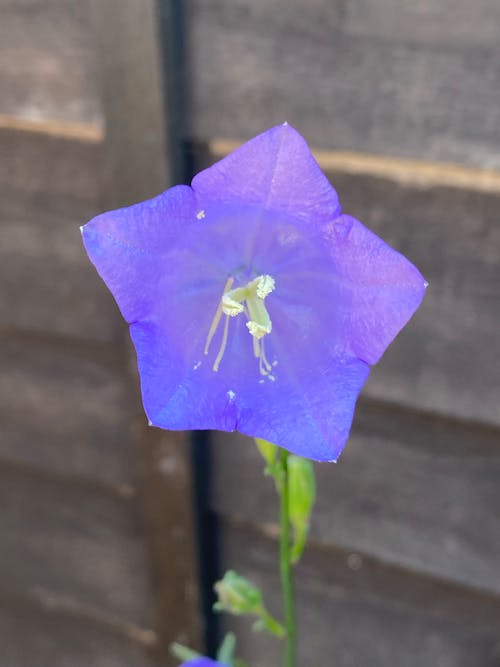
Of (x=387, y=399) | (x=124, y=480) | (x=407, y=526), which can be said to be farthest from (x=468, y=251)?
(x=124, y=480)

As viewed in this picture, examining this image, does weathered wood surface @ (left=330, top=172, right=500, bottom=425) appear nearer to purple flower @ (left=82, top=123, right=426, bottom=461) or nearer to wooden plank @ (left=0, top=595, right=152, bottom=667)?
purple flower @ (left=82, top=123, right=426, bottom=461)

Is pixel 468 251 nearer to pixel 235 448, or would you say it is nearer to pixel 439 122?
pixel 439 122

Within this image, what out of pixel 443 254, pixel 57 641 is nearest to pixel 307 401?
pixel 443 254

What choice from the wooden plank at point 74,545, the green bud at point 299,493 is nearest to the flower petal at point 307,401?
the green bud at point 299,493

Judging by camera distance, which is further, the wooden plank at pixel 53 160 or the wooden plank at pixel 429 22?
the wooden plank at pixel 53 160

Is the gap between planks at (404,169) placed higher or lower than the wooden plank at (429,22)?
lower

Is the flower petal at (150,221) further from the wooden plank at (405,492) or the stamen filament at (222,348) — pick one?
the wooden plank at (405,492)
